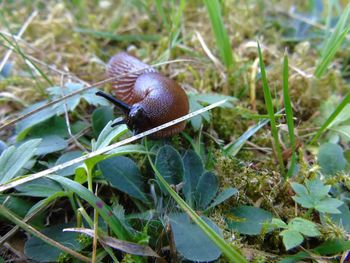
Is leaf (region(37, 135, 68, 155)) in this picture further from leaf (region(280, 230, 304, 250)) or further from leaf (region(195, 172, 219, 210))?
leaf (region(280, 230, 304, 250))

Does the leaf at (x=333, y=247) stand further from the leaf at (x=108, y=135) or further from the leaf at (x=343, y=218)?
the leaf at (x=108, y=135)

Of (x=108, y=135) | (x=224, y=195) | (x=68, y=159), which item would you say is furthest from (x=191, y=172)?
(x=68, y=159)

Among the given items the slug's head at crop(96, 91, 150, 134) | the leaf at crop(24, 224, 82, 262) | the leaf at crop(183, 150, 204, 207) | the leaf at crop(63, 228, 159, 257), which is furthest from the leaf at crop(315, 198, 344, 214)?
the leaf at crop(24, 224, 82, 262)

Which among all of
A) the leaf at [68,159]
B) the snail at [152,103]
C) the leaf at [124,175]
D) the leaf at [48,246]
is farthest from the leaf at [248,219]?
the leaf at [68,159]

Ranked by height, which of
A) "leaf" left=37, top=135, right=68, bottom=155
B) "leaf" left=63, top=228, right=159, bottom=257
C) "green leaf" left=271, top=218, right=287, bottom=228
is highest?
"leaf" left=37, top=135, right=68, bottom=155

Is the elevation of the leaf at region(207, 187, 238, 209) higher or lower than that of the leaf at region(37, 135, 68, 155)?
lower

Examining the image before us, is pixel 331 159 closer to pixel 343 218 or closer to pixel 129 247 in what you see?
pixel 343 218

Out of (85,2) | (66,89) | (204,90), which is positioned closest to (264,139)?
(204,90)
